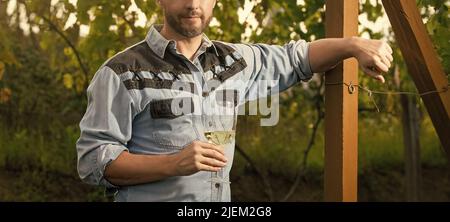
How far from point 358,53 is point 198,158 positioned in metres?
0.66

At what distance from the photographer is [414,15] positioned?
9.18 feet

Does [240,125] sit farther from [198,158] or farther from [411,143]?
[198,158]

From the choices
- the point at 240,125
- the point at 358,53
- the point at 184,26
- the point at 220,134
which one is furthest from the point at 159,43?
the point at 240,125

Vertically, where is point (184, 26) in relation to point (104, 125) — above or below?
above

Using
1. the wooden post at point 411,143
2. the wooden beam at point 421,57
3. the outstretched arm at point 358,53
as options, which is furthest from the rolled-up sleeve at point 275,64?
the wooden post at point 411,143

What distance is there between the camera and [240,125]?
575cm

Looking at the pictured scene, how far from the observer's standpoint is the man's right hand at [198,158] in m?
2.22

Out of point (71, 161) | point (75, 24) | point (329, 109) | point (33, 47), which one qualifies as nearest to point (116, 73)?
point (329, 109)

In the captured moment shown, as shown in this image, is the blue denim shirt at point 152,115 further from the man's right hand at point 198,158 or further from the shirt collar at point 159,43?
the man's right hand at point 198,158

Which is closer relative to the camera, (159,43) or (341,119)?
(159,43)

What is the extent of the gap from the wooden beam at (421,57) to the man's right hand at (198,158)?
917mm

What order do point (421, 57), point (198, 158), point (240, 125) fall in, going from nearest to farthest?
point (198, 158) → point (421, 57) → point (240, 125)

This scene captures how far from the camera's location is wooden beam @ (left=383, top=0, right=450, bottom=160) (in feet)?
9.11

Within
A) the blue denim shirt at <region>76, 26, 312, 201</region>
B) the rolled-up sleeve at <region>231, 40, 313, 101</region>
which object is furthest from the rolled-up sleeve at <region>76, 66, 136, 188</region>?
the rolled-up sleeve at <region>231, 40, 313, 101</region>
